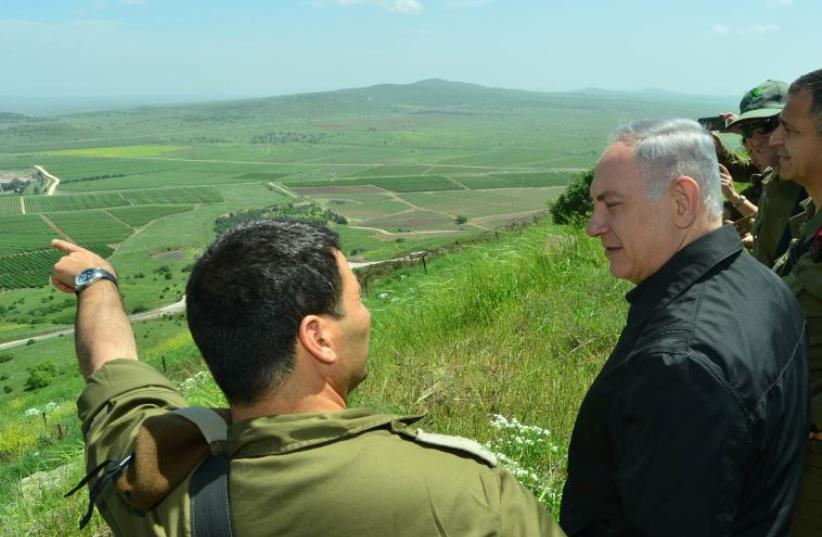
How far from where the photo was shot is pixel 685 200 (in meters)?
1.82

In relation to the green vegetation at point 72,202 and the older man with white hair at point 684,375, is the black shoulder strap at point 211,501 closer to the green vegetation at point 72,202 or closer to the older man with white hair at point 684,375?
the older man with white hair at point 684,375

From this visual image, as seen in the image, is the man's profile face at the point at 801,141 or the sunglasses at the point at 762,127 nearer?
the man's profile face at the point at 801,141

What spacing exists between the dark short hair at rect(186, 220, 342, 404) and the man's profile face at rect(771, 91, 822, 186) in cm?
225

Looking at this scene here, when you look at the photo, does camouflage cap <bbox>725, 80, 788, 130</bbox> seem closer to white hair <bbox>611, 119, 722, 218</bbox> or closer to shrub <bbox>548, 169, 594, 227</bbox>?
white hair <bbox>611, 119, 722, 218</bbox>

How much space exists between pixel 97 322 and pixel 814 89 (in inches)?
109

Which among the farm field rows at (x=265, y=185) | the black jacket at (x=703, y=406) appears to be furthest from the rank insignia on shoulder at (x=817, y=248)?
the farm field rows at (x=265, y=185)

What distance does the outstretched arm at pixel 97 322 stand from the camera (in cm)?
186

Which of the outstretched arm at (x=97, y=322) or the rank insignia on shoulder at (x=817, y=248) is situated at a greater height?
the rank insignia on shoulder at (x=817, y=248)

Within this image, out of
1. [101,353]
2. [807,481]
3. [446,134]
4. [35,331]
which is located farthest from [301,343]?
[446,134]

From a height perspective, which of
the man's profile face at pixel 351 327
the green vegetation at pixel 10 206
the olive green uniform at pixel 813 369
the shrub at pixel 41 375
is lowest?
the green vegetation at pixel 10 206

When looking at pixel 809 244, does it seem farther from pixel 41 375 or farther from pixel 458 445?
pixel 41 375

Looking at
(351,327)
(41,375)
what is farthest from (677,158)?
(41,375)

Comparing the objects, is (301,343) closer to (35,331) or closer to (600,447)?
(600,447)

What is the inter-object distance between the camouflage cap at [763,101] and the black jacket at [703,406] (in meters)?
2.80
